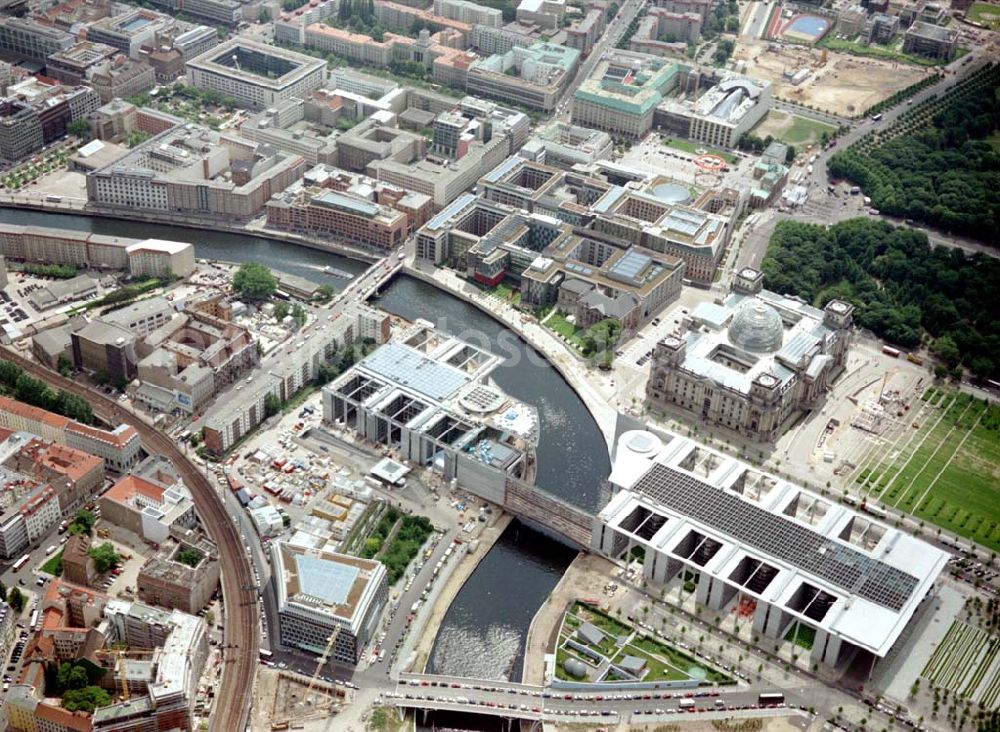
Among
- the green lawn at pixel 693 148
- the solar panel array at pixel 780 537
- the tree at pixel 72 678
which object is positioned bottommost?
the tree at pixel 72 678

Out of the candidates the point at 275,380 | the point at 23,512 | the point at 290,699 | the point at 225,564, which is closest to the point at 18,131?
the point at 275,380

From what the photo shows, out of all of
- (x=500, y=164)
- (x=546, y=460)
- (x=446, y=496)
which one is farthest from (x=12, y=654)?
(x=500, y=164)

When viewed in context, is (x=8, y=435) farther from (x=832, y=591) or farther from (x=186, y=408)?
(x=832, y=591)

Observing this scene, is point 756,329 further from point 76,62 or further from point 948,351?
point 76,62

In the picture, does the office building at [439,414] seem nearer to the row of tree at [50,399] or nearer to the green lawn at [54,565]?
the row of tree at [50,399]

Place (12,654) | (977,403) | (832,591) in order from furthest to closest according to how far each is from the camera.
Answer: (977,403), (832,591), (12,654)

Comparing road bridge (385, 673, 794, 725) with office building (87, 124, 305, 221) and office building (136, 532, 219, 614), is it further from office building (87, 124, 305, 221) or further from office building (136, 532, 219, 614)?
office building (87, 124, 305, 221)

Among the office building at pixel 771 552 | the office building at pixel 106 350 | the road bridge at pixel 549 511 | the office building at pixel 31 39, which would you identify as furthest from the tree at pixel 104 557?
the office building at pixel 31 39
